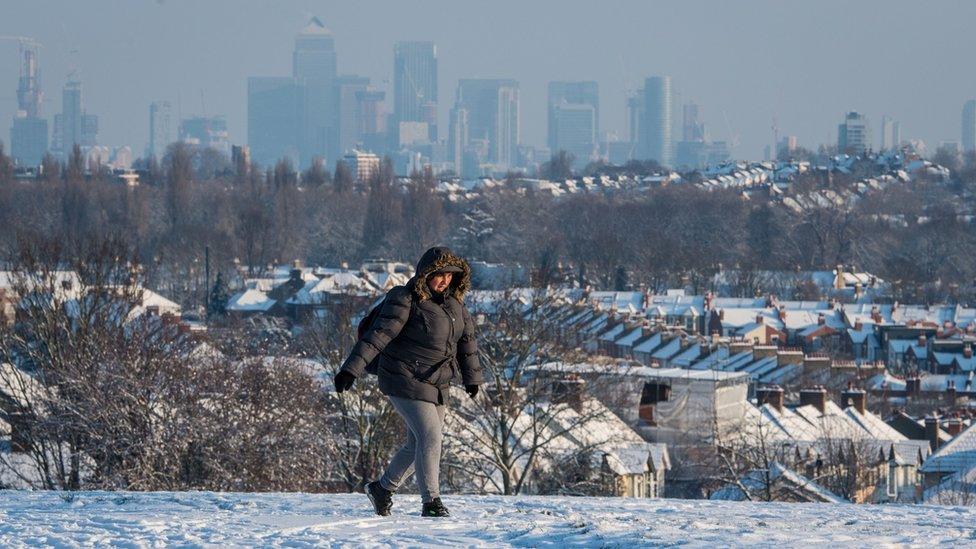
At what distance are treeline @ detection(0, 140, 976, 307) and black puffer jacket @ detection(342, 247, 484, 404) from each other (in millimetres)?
61233

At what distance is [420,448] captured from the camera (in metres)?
8.26

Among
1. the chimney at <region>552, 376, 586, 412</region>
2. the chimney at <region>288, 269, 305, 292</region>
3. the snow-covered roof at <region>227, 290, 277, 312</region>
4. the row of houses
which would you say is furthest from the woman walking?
the chimney at <region>288, 269, 305, 292</region>

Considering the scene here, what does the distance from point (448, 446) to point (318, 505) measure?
1021cm

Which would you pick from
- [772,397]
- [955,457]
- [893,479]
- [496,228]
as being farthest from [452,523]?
[496,228]

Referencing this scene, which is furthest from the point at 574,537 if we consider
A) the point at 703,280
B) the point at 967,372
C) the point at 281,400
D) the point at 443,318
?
the point at 703,280

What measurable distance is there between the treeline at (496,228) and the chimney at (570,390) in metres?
48.3

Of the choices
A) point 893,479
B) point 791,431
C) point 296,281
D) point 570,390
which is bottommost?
point 893,479

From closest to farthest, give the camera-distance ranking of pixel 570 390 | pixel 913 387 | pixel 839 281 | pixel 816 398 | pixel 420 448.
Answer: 1. pixel 420 448
2. pixel 570 390
3. pixel 816 398
4. pixel 913 387
5. pixel 839 281

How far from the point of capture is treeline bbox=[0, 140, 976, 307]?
261ft

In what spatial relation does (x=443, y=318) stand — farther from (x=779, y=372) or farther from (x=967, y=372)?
(x=967, y=372)

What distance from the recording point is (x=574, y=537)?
304 inches

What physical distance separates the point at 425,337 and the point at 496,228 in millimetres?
97046

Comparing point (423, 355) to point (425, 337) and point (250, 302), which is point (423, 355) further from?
point (250, 302)

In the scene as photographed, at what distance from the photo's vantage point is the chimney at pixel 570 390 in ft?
67.3
